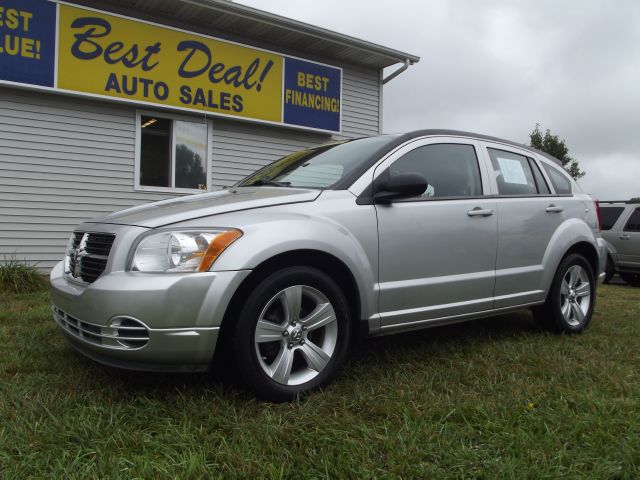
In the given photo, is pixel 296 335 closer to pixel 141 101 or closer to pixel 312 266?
pixel 312 266

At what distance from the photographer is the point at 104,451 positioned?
2209 millimetres

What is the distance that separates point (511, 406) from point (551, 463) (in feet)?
1.92

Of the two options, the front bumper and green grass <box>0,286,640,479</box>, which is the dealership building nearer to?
green grass <box>0,286,640,479</box>

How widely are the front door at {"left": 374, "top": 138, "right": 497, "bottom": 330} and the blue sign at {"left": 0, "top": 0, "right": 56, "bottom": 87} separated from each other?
6067 mm

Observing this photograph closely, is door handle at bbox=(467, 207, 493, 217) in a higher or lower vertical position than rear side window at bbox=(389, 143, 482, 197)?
lower

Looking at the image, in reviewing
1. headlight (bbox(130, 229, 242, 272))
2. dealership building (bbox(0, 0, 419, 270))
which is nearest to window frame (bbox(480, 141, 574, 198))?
headlight (bbox(130, 229, 242, 272))

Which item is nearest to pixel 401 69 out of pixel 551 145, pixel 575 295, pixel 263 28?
pixel 263 28

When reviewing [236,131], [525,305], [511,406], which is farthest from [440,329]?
[236,131]

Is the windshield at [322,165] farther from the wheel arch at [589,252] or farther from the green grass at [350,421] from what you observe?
the wheel arch at [589,252]

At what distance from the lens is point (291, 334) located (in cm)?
283

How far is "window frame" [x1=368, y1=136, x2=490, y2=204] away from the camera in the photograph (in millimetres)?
3404

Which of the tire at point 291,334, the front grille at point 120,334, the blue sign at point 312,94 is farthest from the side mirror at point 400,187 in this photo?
the blue sign at point 312,94

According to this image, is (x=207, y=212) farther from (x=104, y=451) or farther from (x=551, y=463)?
(x=551, y=463)

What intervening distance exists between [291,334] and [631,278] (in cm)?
988
